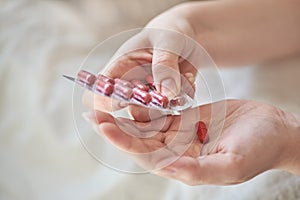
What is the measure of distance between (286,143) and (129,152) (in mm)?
221

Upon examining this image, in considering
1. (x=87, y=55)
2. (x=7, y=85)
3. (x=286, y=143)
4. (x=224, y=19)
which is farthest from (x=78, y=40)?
(x=286, y=143)

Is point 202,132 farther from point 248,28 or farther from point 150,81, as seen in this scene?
point 248,28

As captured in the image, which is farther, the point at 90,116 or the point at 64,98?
the point at 64,98

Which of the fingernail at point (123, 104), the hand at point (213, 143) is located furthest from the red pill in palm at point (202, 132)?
the fingernail at point (123, 104)

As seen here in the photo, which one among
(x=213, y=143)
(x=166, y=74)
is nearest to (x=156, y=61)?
(x=166, y=74)

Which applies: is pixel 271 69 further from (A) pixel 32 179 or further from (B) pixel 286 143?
(A) pixel 32 179

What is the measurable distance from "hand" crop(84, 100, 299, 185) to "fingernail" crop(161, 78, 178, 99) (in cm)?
3

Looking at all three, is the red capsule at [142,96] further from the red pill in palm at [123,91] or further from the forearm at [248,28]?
the forearm at [248,28]

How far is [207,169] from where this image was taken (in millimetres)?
582

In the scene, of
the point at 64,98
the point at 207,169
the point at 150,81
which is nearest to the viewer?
the point at 207,169

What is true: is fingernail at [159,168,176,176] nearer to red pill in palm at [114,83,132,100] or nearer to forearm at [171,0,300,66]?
red pill in palm at [114,83,132,100]

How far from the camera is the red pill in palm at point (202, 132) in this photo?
0.66 m

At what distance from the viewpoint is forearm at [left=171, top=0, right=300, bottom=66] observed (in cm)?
86

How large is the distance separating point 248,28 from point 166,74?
27 centimetres
